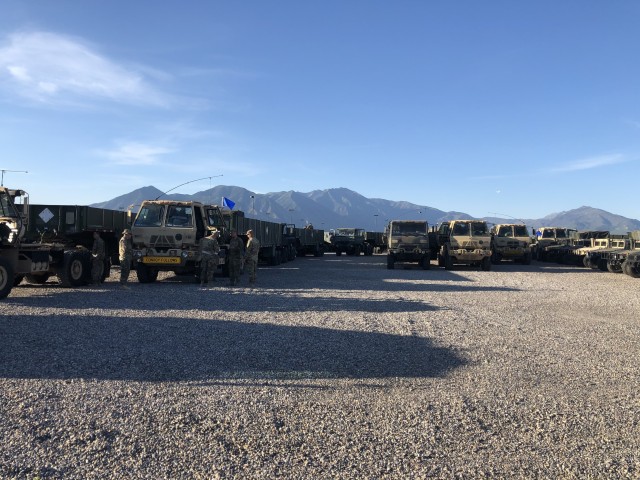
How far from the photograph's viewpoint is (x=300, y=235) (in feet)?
121

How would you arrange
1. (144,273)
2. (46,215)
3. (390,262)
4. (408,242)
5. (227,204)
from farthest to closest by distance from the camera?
1. (227,204)
2. (390,262)
3. (408,242)
4. (46,215)
5. (144,273)

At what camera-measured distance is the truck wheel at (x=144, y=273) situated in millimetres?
16188

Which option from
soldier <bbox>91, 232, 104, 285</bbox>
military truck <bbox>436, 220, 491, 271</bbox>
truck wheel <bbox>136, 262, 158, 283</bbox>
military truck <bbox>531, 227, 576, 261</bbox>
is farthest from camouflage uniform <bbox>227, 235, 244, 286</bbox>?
military truck <bbox>531, 227, 576, 261</bbox>

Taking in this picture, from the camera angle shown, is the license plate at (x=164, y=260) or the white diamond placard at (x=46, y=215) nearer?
the license plate at (x=164, y=260)

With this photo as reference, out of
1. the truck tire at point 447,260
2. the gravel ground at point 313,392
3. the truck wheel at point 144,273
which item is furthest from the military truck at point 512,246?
the truck wheel at point 144,273

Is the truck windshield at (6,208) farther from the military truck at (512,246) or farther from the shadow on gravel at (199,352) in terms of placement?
the military truck at (512,246)

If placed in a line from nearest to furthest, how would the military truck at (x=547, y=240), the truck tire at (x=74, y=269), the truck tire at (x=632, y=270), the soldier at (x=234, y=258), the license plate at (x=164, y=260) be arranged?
the truck tire at (x=74, y=269)
the license plate at (x=164, y=260)
the soldier at (x=234, y=258)
the truck tire at (x=632, y=270)
the military truck at (x=547, y=240)

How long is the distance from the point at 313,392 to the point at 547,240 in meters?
34.7

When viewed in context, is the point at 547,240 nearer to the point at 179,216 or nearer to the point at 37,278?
the point at 179,216

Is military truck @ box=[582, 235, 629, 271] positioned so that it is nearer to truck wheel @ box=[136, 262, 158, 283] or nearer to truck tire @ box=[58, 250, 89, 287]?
truck wheel @ box=[136, 262, 158, 283]

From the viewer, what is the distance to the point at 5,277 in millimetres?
12430

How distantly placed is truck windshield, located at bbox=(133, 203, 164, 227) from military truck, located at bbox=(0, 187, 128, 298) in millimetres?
1647

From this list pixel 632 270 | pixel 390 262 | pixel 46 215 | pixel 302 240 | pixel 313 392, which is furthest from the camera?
pixel 302 240

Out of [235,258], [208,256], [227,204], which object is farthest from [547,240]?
[208,256]
